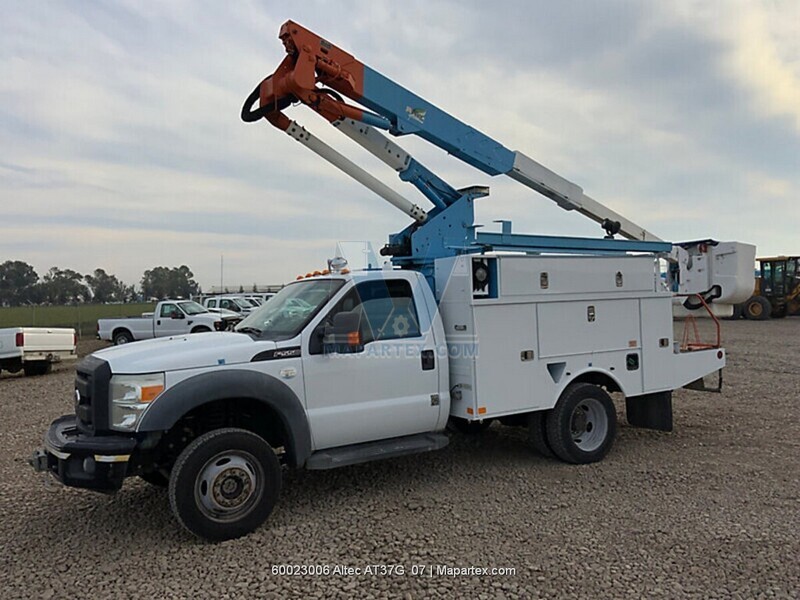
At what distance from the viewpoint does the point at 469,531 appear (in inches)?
179

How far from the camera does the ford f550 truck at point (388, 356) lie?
4.36m

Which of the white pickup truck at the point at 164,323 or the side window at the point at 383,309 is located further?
the white pickup truck at the point at 164,323

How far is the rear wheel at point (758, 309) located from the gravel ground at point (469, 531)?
74.0ft

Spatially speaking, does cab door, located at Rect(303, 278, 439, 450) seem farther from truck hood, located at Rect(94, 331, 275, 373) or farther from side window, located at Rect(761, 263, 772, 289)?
side window, located at Rect(761, 263, 772, 289)

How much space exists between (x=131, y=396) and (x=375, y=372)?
187 centimetres

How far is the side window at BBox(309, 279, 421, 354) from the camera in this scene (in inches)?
206

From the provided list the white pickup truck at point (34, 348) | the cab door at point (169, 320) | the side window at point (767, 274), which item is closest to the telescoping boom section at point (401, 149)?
the white pickup truck at point (34, 348)

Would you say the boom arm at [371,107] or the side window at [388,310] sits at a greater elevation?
the boom arm at [371,107]

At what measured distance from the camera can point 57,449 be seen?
427 cm

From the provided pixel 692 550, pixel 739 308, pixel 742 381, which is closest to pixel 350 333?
pixel 692 550

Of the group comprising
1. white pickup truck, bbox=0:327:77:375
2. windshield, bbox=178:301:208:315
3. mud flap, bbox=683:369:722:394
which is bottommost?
mud flap, bbox=683:369:722:394

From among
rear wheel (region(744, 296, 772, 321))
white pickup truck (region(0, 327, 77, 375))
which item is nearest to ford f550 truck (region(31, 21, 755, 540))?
white pickup truck (region(0, 327, 77, 375))

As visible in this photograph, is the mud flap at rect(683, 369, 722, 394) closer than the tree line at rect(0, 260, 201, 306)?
Yes

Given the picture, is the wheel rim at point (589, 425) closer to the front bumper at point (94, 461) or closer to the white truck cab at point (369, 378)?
the white truck cab at point (369, 378)
